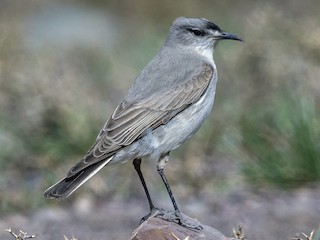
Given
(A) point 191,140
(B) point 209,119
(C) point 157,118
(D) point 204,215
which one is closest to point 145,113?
(C) point 157,118

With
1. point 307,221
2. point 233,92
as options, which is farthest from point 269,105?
point 307,221

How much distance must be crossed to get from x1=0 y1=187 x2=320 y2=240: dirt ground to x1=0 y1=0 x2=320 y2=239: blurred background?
0.04 ft

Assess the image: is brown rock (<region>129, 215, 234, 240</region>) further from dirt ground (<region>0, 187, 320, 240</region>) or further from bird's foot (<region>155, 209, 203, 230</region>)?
dirt ground (<region>0, 187, 320, 240</region>)

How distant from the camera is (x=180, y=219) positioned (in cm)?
796

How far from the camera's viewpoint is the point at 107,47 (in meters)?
16.3

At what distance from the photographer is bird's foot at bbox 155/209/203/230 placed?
781 cm

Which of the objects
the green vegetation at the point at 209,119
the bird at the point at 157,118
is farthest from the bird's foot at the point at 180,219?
the green vegetation at the point at 209,119

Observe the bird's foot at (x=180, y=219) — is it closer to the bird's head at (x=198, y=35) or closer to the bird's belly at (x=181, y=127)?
the bird's belly at (x=181, y=127)

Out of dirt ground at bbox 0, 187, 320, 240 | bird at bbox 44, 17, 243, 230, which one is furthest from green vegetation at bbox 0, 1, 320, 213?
bird at bbox 44, 17, 243, 230

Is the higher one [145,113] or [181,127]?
[145,113]

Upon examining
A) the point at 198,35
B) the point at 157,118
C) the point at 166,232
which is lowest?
the point at 166,232

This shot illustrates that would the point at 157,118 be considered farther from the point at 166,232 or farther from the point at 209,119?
the point at 209,119

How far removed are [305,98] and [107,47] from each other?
229 inches

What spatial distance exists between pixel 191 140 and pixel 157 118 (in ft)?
11.2
